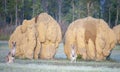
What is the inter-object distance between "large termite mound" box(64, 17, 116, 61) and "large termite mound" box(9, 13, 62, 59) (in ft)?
4.37

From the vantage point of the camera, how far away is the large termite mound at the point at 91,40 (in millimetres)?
34375

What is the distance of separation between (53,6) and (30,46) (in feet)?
208

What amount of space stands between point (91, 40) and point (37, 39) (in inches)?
172

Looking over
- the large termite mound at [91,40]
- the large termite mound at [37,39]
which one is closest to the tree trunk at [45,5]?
the large termite mound at [37,39]

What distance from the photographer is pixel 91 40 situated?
1358 inches

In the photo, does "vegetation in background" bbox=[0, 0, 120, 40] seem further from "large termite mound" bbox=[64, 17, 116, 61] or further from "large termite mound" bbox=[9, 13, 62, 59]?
"large termite mound" bbox=[64, 17, 116, 61]

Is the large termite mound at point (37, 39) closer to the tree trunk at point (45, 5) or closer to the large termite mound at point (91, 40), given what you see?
the large termite mound at point (91, 40)

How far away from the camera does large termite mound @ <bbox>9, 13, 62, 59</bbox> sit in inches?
1356

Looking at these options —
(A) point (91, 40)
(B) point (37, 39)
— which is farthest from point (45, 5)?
(A) point (91, 40)

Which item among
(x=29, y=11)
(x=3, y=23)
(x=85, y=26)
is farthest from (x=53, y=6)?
(x=85, y=26)

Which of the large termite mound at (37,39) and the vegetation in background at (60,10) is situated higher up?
the vegetation in background at (60,10)

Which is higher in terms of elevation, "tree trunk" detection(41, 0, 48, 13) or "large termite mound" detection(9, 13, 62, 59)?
"tree trunk" detection(41, 0, 48, 13)

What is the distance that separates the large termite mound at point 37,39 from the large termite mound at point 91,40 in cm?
133

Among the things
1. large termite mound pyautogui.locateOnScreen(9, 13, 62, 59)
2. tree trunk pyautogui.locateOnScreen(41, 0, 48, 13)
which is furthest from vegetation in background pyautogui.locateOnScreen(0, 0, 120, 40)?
large termite mound pyautogui.locateOnScreen(9, 13, 62, 59)
